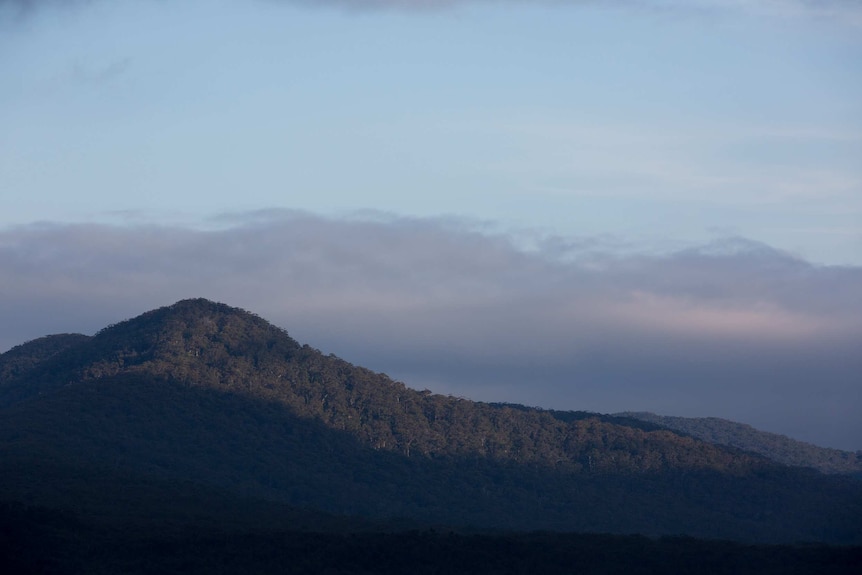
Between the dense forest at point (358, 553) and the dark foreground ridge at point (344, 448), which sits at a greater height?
the dark foreground ridge at point (344, 448)

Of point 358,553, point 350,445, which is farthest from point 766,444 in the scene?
point 358,553

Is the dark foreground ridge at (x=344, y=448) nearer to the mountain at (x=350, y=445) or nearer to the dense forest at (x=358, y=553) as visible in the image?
the mountain at (x=350, y=445)

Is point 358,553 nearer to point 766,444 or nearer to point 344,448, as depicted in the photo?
point 344,448

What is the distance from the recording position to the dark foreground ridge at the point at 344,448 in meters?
89.4

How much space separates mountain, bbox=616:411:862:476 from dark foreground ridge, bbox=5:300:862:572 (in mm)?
44338

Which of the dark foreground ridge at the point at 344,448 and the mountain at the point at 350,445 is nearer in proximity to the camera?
the dark foreground ridge at the point at 344,448

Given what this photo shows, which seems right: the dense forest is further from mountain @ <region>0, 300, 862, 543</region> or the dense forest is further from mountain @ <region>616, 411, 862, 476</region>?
mountain @ <region>616, 411, 862, 476</region>

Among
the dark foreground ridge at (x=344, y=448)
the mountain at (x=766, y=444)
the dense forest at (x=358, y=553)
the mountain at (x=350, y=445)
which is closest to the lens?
the dense forest at (x=358, y=553)

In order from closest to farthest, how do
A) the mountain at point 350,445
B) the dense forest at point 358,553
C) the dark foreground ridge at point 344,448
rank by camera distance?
1. the dense forest at point 358,553
2. the dark foreground ridge at point 344,448
3. the mountain at point 350,445

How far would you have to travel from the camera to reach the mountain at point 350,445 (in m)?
91.1

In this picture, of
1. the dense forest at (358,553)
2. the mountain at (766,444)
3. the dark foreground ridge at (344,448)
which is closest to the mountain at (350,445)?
the dark foreground ridge at (344,448)

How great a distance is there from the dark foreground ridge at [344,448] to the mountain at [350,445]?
0.20 meters

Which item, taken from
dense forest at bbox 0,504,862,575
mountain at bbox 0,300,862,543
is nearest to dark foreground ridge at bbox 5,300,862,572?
mountain at bbox 0,300,862,543

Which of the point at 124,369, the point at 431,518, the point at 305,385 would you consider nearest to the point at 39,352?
the point at 124,369
